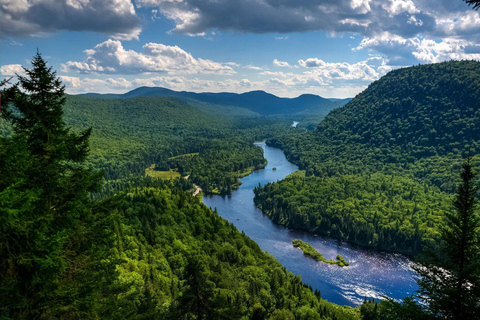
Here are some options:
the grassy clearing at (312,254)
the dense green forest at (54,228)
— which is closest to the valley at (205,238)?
the dense green forest at (54,228)

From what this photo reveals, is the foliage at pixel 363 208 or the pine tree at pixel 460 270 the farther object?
the foliage at pixel 363 208

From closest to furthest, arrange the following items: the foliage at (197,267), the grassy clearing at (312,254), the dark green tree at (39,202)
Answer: the dark green tree at (39,202), the foliage at (197,267), the grassy clearing at (312,254)

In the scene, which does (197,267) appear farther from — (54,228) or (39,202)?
(39,202)

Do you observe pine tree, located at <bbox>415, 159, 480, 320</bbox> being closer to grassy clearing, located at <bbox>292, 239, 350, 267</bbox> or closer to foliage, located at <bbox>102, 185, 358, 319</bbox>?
foliage, located at <bbox>102, 185, 358, 319</bbox>

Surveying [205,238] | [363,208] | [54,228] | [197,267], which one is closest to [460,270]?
[197,267]

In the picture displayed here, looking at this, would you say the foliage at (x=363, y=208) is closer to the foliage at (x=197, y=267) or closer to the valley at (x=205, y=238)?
the valley at (x=205, y=238)

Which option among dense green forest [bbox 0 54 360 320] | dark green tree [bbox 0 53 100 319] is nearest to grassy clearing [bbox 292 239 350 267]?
dense green forest [bbox 0 54 360 320]

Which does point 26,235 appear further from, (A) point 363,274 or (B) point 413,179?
(B) point 413,179

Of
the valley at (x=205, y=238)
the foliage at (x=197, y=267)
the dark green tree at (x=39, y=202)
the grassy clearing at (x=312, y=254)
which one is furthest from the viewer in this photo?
the grassy clearing at (x=312, y=254)
